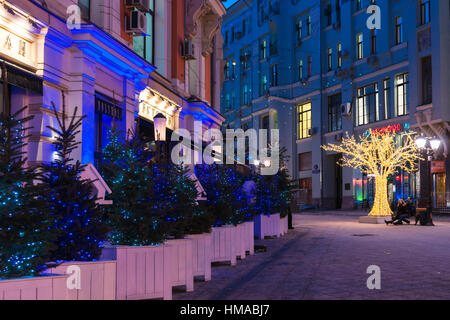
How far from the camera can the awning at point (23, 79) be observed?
10523 millimetres

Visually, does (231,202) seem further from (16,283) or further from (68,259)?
(16,283)

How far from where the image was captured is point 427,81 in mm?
34375

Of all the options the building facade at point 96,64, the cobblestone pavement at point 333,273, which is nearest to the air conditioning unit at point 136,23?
the building facade at point 96,64

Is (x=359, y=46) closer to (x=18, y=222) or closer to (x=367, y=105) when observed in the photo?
(x=367, y=105)

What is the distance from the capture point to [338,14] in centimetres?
4522

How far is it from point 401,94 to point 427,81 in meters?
3.31

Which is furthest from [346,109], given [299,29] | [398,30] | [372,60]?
[299,29]

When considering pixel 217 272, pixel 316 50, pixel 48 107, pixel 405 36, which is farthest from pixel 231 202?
pixel 316 50

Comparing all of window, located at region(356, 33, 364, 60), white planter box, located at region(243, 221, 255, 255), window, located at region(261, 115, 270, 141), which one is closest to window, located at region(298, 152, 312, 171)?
window, located at region(261, 115, 270, 141)

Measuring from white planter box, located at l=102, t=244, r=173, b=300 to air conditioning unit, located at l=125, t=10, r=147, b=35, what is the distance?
10.7 meters

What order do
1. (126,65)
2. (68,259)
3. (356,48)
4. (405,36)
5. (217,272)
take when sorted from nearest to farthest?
(68,259)
(217,272)
(126,65)
(405,36)
(356,48)

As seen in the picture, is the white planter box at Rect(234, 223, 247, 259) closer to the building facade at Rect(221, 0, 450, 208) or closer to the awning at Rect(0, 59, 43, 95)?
the awning at Rect(0, 59, 43, 95)

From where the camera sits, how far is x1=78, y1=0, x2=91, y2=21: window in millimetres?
14492
